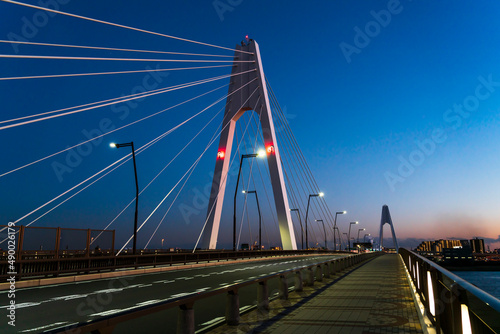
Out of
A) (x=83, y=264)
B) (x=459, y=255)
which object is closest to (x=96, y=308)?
(x=83, y=264)

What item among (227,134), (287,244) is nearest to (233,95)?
(227,134)

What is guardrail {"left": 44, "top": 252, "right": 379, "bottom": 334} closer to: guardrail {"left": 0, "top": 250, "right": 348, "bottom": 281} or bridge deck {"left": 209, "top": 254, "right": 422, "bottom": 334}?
bridge deck {"left": 209, "top": 254, "right": 422, "bottom": 334}

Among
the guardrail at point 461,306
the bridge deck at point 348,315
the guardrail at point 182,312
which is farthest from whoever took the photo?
the bridge deck at point 348,315

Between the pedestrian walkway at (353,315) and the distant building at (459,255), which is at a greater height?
the pedestrian walkway at (353,315)

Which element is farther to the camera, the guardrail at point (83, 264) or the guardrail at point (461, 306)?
the guardrail at point (83, 264)

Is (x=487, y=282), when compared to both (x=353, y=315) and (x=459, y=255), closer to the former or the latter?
(x=459, y=255)

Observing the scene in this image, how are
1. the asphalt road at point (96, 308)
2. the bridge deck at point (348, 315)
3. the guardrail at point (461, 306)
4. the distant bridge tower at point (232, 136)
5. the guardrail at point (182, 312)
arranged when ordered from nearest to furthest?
1. the guardrail at point (461, 306)
2. the guardrail at point (182, 312)
3. the bridge deck at point (348, 315)
4. the asphalt road at point (96, 308)
5. the distant bridge tower at point (232, 136)

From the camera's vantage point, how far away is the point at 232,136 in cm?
4622

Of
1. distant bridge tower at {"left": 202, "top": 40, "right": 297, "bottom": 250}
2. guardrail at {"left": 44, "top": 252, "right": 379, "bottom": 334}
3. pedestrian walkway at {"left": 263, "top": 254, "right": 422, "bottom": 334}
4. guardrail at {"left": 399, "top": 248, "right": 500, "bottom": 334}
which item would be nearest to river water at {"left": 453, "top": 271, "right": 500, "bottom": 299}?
distant bridge tower at {"left": 202, "top": 40, "right": 297, "bottom": 250}

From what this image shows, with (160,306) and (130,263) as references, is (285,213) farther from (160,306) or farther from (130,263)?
(160,306)

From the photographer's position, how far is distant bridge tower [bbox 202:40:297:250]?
1714 inches

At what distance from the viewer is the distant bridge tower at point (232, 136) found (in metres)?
43.5

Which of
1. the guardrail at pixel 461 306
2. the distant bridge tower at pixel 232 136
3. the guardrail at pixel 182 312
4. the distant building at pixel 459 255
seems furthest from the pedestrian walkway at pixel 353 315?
the distant building at pixel 459 255

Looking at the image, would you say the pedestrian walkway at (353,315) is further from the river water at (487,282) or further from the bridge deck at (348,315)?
the river water at (487,282)
